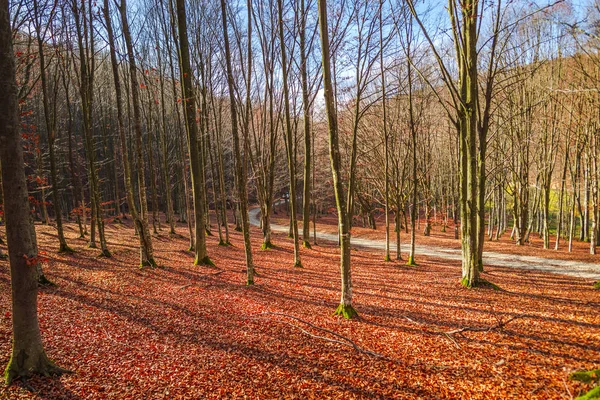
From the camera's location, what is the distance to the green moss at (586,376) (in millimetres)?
3575

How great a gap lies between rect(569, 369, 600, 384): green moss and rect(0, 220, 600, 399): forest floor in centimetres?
13

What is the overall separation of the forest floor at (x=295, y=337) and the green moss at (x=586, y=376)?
0.13m

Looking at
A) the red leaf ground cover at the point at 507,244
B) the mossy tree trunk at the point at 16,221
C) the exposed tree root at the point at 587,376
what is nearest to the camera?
the mossy tree trunk at the point at 16,221

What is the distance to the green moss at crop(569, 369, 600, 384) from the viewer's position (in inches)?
141

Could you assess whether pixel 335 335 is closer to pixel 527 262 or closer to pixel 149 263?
pixel 149 263

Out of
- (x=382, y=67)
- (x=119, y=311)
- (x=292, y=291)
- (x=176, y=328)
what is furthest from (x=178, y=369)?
(x=382, y=67)

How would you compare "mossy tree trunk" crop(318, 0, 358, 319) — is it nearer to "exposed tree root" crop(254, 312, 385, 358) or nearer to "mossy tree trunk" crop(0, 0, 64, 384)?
"exposed tree root" crop(254, 312, 385, 358)

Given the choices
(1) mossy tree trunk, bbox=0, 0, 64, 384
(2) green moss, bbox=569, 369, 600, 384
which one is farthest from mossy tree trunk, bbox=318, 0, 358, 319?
(1) mossy tree trunk, bbox=0, 0, 64, 384

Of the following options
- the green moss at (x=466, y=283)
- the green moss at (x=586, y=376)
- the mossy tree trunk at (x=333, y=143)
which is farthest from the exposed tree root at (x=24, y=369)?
the green moss at (x=466, y=283)

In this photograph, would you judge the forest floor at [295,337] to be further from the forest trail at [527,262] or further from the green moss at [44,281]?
the forest trail at [527,262]

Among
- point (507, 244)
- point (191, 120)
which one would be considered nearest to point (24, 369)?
point (191, 120)

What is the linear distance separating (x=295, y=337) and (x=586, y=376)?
12.6 feet

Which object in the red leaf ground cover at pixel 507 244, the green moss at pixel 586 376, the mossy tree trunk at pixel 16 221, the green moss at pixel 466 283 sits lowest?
the red leaf ground cover at pixel 507 244

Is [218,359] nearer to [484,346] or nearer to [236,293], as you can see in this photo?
[236,293]
